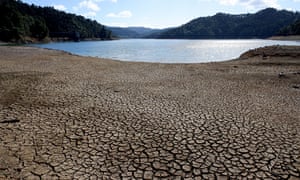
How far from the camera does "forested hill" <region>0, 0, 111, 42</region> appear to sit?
73938mm

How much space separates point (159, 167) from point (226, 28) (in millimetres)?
177337

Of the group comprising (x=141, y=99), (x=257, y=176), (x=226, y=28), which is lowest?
(x=257, y=176)

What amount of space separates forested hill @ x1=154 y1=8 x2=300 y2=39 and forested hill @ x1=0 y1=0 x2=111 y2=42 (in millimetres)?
66457

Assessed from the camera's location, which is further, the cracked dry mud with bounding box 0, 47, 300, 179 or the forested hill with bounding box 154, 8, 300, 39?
the forested hill with bounding box 154, 8, 300, 39

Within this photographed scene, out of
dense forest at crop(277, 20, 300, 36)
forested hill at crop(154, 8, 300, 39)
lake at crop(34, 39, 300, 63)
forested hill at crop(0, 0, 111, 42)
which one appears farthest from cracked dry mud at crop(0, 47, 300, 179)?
Result: forested hill at crop(154, 8, 300, 39)

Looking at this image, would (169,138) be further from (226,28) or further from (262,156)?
(226,28)

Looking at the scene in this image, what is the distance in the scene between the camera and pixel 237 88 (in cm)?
1186

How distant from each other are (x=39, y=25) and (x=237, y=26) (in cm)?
12562

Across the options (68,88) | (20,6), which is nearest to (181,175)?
(68,88)

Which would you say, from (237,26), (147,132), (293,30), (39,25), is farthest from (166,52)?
(237,26)

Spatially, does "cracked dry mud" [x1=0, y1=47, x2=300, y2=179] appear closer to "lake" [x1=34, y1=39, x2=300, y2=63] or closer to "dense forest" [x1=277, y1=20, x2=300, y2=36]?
"lake" [x1=34, y1=39, x2=300, y2=63]

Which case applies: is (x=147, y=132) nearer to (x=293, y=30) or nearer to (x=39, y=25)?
(x=39, y=25)

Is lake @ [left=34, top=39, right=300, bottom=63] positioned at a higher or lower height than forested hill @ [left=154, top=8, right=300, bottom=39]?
lower

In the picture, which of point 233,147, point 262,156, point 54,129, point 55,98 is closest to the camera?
point 262,156
